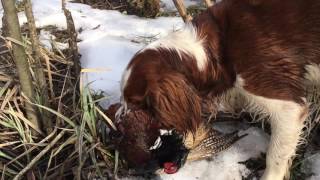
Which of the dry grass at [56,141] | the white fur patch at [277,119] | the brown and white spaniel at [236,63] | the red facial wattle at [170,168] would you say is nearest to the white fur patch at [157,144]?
the brown and white spaniel at [236,63]

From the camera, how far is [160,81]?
246 cm

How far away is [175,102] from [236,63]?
0.38 meters

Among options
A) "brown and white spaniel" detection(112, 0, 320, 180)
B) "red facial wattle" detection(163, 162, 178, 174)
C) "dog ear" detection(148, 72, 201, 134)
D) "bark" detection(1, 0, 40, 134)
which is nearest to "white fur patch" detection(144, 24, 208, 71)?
"brown and white spaniel" detection(112, 0, 320, 180)

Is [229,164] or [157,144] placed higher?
[157,144]

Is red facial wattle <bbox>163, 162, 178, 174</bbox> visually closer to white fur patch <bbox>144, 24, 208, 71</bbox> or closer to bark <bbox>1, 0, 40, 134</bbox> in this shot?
white fur patch <bbox>144, 24, 208, 71</bbox>

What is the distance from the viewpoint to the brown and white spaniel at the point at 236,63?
252 centimetres

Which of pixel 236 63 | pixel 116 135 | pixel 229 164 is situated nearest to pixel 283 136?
pixel 229 164

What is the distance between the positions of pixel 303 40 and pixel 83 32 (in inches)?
74.0

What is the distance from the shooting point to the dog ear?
2.46 m

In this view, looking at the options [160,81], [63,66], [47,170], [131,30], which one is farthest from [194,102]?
[131,30]

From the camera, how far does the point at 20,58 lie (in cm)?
270

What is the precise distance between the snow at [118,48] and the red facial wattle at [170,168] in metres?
0.04

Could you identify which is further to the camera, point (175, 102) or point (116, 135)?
point (116, 135)

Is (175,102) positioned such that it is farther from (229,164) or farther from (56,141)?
(56,141)
